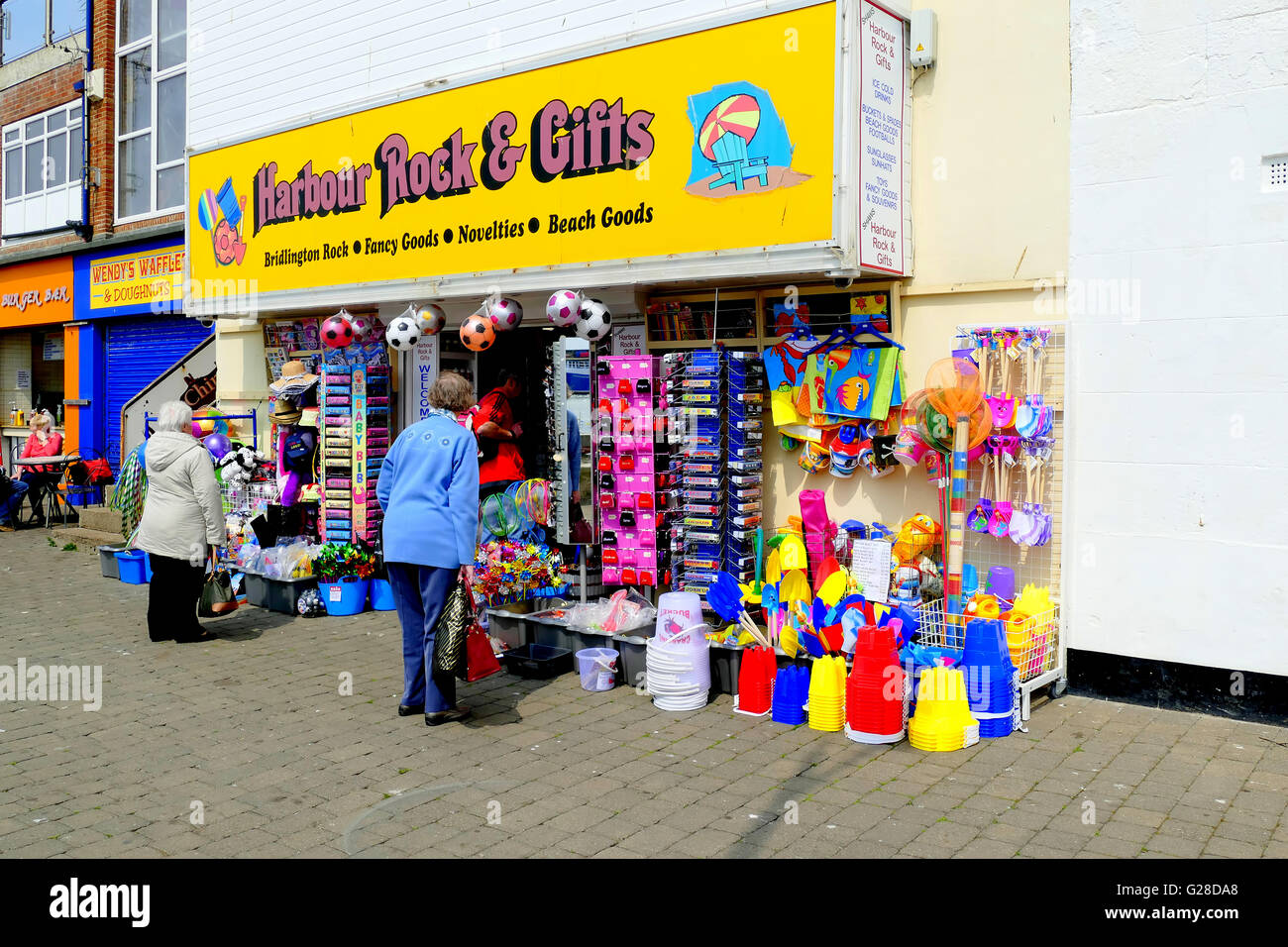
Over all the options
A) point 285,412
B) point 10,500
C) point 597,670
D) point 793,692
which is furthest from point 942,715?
point 10,500

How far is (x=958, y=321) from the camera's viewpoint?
23.4 ft

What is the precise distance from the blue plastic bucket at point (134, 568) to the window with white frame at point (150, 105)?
6.66 metres

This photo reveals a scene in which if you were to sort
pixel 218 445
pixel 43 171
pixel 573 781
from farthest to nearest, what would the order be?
pixel 43 171 < pixel 218 445 < pixel 573 781

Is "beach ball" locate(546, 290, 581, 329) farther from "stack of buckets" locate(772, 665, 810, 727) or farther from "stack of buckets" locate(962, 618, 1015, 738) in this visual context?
"stack of buckets" locate(962, 618, 1015, 738)

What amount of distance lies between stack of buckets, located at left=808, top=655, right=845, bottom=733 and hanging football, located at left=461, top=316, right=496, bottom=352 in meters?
3.90

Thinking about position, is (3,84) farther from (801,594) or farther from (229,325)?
(801,594)

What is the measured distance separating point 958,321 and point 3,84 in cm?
1978

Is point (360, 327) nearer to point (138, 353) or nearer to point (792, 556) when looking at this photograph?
point (792, 556)

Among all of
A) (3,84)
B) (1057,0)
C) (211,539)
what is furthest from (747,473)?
(3,84)

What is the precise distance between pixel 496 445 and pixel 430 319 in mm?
1350

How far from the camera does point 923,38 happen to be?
23.4ft

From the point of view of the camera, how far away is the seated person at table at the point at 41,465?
1619cm

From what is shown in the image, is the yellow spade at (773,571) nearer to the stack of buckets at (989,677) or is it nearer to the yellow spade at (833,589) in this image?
the yellow spade at (833,589)

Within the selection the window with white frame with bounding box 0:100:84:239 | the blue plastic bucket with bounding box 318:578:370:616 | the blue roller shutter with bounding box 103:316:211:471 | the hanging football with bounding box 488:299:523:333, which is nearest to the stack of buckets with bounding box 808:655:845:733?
the hanging football with bounding box 488:299:523:333
